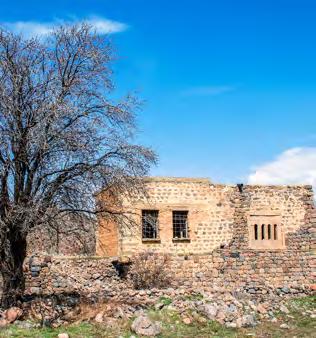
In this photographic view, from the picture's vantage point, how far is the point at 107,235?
22.7 m

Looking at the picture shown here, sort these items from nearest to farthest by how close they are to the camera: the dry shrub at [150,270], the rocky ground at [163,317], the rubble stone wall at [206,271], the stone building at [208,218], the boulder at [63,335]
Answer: the boulder at [63,335] → the rocky ground at [163,317] → the rubble stone wall at [206,271] → the dry shrub at [150,270] → the stone building at [208,218]

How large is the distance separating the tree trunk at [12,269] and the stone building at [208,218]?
25.5ft

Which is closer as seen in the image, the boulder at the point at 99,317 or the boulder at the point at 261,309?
the boulder at the point at 99,317

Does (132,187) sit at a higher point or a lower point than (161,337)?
higher

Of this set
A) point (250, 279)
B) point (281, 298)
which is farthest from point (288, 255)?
point (281, 298)

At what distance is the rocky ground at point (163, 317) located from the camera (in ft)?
40.3

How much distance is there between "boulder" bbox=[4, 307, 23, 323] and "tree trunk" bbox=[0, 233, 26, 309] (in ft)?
1.36

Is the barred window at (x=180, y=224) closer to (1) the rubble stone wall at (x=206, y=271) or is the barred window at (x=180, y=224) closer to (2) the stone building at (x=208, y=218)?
(2) the stone building at (x=208, y=218)

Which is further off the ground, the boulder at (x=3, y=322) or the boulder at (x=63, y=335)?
the boulder at (x=3, y=322)

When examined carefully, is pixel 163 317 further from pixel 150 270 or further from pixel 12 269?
pixel 150 270

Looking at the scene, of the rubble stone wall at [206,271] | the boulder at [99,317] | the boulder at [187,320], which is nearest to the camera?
the boulder at [99,317]

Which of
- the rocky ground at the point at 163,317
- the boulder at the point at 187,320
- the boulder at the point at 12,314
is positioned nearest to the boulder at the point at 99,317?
the rocky ground at the point at 163,317

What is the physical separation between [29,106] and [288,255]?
50.3 ft

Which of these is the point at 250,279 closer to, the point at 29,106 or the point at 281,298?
the point at 281,298
